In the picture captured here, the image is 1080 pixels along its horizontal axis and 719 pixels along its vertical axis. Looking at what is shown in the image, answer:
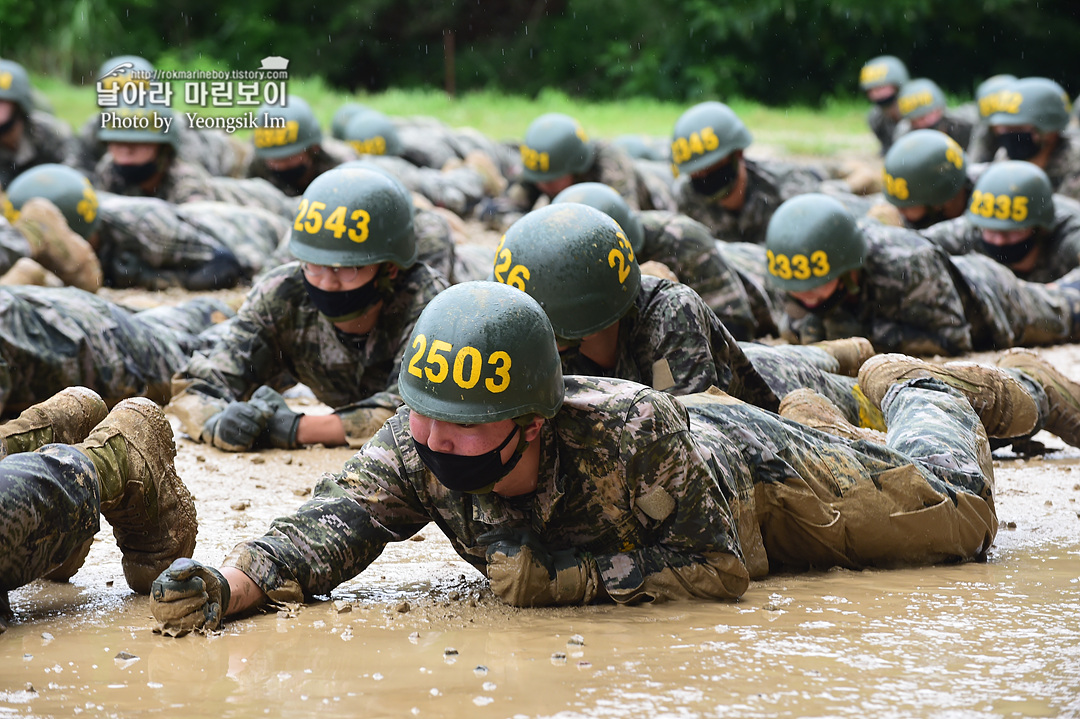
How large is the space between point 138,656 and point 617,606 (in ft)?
4.16

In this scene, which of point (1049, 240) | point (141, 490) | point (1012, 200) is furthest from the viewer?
point (1049, 240)

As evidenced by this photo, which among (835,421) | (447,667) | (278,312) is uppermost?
(278,312)

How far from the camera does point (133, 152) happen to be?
37.9 ft

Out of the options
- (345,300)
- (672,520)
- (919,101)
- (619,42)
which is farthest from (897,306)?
(619,42)

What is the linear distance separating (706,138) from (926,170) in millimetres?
1614

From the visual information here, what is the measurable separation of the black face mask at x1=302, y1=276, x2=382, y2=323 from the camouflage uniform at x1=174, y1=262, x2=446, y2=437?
132 millimetres

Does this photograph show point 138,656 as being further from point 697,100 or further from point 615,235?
point 697,100

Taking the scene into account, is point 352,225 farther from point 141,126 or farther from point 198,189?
point 141,126

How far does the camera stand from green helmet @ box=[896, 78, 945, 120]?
1706 centimetres

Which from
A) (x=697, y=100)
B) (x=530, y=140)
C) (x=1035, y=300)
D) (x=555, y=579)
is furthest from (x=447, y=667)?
(x=697, y=100)

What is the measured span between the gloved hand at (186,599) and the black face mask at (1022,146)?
1067 centimetres

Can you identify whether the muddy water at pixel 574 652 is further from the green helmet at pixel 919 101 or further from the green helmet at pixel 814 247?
the green helmet at pixel 919 101

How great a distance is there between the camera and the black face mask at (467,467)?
342 centimetres

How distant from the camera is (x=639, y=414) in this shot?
353 cm
